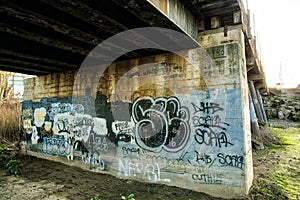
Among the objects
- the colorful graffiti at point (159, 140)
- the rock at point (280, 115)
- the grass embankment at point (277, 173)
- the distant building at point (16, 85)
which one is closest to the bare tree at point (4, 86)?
the distant building at point (16, 85)

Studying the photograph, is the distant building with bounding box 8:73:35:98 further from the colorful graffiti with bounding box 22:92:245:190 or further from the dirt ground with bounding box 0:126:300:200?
the colorful graffiti with bounding box 22:92:245:190

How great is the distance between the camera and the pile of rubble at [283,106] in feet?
74.2

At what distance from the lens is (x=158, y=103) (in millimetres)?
5340

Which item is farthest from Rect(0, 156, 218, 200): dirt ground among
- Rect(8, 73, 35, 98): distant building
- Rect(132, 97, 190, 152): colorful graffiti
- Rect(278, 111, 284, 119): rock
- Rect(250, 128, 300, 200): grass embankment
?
Rect(278, 111, 284, 119): rock

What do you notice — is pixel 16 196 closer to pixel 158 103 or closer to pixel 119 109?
pixel 119 109

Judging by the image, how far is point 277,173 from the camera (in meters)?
5.85

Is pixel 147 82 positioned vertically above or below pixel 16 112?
above

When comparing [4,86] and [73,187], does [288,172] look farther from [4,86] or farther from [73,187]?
[4,86]

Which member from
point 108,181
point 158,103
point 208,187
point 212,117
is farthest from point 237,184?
point 108,181

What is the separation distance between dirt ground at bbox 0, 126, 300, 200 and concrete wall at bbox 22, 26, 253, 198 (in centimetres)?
25

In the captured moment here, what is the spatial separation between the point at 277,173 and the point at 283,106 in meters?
22.2

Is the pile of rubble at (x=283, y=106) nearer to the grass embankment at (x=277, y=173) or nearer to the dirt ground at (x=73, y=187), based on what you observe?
the grass embankment at (x=277, y=173)

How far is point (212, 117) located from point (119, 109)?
2.82 metres

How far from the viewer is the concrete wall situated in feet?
14.4
